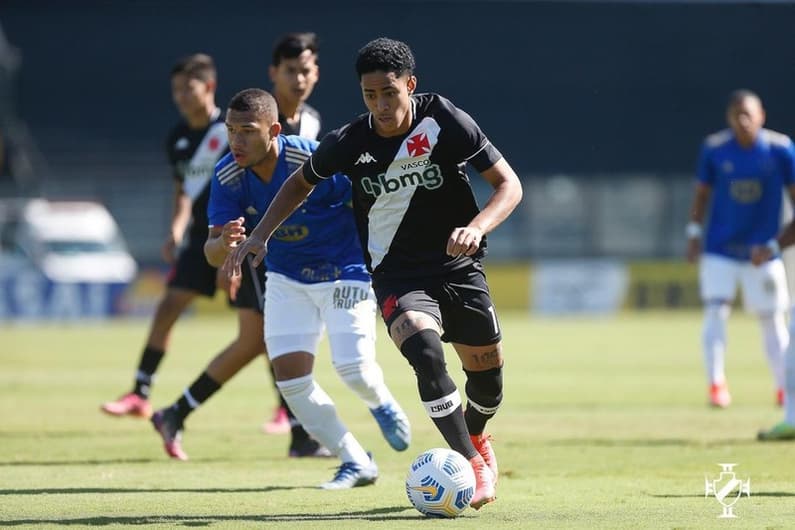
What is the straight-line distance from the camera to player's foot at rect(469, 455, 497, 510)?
7.14 metres

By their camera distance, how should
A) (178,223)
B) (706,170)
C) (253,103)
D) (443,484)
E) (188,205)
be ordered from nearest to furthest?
(443,484) → (253,103) → (178,223) → (188,205) → (706,170)

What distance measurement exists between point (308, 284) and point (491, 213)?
1766 mm

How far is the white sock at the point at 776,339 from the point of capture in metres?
12.8

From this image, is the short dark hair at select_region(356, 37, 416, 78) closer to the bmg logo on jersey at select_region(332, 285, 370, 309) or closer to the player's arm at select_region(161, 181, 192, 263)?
the bmg logo on jersey at select_region(332, 285, 370, 309)

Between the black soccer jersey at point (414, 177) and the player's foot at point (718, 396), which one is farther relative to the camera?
the player's foot at point (718, 396)

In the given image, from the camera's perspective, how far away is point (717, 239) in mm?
13094

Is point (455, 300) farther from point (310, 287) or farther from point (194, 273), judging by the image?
point (194, 273)

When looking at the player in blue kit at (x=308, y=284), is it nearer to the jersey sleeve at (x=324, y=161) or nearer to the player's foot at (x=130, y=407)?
the jersey sleeve at (x=324, y=161)

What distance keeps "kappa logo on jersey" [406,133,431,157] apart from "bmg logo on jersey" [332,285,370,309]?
144 cm

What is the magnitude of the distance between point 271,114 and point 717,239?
19.8 feet

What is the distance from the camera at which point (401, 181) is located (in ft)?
24.3

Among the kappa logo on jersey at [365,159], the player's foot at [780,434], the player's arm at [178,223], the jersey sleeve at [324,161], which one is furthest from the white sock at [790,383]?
the player's arm at [178,223]

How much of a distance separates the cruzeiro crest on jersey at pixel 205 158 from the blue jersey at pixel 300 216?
273cm

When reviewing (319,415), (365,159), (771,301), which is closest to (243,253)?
(365,159)
